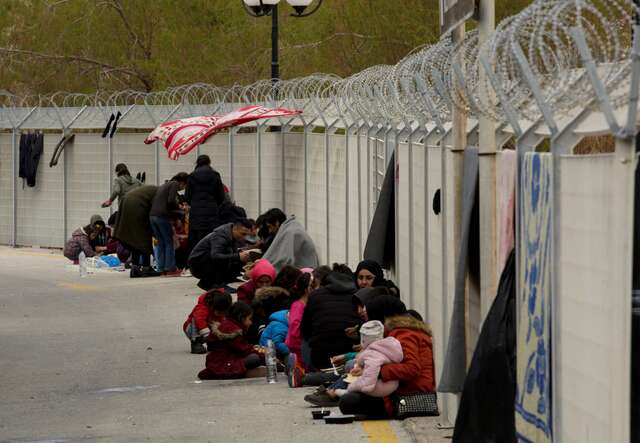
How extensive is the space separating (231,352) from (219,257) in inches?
208

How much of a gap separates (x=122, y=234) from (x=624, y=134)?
17734 millimetres

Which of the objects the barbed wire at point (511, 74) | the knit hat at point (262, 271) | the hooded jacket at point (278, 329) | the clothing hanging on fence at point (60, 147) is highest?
the clothing hanging on fence at point (60, 147)

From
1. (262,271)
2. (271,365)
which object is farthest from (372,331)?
(262,271)

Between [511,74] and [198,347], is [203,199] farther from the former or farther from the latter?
[511,74]

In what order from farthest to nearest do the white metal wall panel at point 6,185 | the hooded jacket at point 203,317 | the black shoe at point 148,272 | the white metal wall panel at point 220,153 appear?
the white metal wall panel at point 6,185, the white metal wall panel at point 220,153, the black shoe at point 148,272, the hooded jacket at point 203,317

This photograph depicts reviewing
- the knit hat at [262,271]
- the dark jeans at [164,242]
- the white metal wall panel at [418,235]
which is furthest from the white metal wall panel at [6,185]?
the white metal wall panel at [418,235]

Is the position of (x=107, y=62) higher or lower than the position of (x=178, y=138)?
higher

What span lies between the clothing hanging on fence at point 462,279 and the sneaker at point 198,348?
5966 mm

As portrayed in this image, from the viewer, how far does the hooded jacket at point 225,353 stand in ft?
43.6

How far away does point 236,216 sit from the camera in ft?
73.0

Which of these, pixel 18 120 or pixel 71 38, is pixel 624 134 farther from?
pixel 71 38

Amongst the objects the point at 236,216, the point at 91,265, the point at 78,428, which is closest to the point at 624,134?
the point at 78,428

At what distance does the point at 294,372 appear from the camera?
1259cm

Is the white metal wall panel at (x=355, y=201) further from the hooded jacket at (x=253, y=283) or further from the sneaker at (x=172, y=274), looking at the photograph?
the sneaker at (x=172, y=274)
